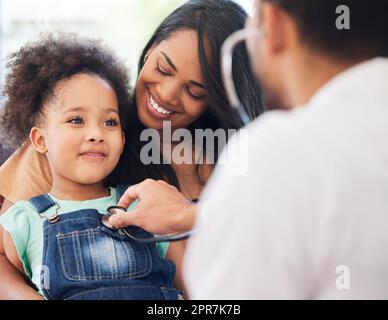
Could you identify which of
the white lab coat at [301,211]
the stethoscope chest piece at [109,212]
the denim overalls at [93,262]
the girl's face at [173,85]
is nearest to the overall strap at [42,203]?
the denim overalls at [93,262]

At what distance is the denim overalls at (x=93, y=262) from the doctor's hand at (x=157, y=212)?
0.09 ft

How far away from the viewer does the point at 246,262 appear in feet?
2.33

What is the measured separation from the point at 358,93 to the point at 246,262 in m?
0.25

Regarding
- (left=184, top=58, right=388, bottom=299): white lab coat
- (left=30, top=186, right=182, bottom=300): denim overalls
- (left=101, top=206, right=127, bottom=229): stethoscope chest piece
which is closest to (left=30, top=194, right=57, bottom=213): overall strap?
(left=30, top=186, right=182, bottom=300): denim overalls

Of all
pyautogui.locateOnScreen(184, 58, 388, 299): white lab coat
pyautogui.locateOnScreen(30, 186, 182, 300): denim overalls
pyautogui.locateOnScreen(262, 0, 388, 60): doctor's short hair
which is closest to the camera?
pyautogui.locateOnScreen(184, 58, 388, 299): white lab coat

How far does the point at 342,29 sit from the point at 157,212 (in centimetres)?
51

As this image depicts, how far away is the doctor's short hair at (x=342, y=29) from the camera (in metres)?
0.84

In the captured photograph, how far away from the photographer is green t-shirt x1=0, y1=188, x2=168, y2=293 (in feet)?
3.90

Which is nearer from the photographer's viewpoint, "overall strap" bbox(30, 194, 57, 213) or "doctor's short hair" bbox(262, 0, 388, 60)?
"doctor's short hair" bbox(262, 0, 388, 60)

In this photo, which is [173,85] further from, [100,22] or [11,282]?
[11,282]

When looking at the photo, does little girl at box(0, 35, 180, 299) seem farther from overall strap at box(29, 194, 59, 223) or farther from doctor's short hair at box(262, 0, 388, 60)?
doctor's short hair at box(262, 0, 388, 60)

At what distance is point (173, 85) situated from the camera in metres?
1.20

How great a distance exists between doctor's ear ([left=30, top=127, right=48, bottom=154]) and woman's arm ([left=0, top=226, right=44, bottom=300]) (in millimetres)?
169
